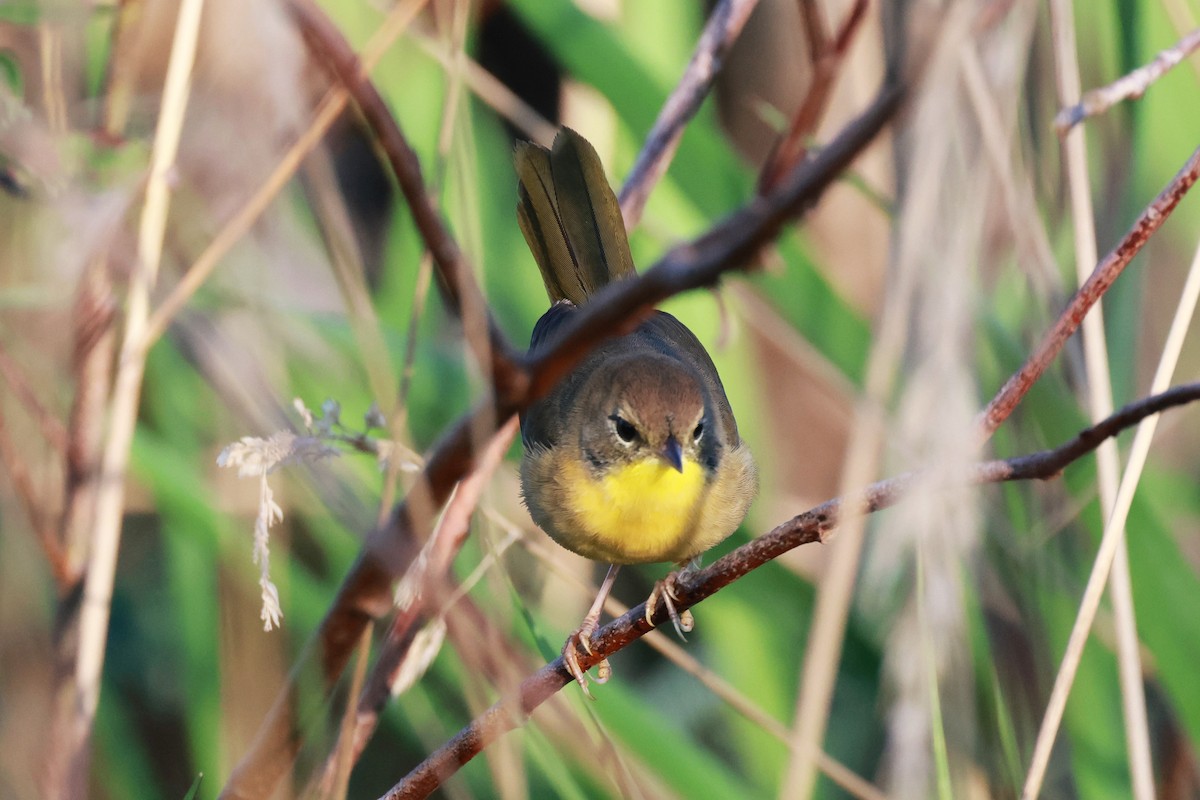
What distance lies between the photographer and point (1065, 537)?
200cm

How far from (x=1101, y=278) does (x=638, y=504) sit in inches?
35.1

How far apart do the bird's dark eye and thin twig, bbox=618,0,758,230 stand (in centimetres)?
36

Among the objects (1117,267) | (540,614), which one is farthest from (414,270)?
(1117,267)

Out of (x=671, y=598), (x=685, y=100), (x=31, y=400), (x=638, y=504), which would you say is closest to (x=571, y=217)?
(x=685, y=100)

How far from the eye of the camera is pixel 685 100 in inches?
68.4

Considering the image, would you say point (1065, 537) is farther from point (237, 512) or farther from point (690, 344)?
point (237, 512)

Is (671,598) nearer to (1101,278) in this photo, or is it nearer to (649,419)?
(649,419)

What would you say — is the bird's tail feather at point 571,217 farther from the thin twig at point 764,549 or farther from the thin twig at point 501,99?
the thin twig at point 764,549

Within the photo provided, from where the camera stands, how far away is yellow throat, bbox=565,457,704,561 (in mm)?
1780

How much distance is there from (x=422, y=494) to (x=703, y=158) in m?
1.36

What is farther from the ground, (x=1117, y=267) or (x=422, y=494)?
(x=1117, y=267)

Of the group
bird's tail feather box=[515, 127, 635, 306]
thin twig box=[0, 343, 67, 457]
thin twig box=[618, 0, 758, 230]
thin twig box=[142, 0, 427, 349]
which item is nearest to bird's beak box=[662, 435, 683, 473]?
bird's tail feather box=[515, 127, 635, 306]

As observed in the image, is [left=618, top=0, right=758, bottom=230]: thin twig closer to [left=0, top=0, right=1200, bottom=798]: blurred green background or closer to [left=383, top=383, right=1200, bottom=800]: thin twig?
[left=0, top=0, right=1200, bottom=798]: blurred green background

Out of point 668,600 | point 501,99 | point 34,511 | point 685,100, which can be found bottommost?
point 34,511
